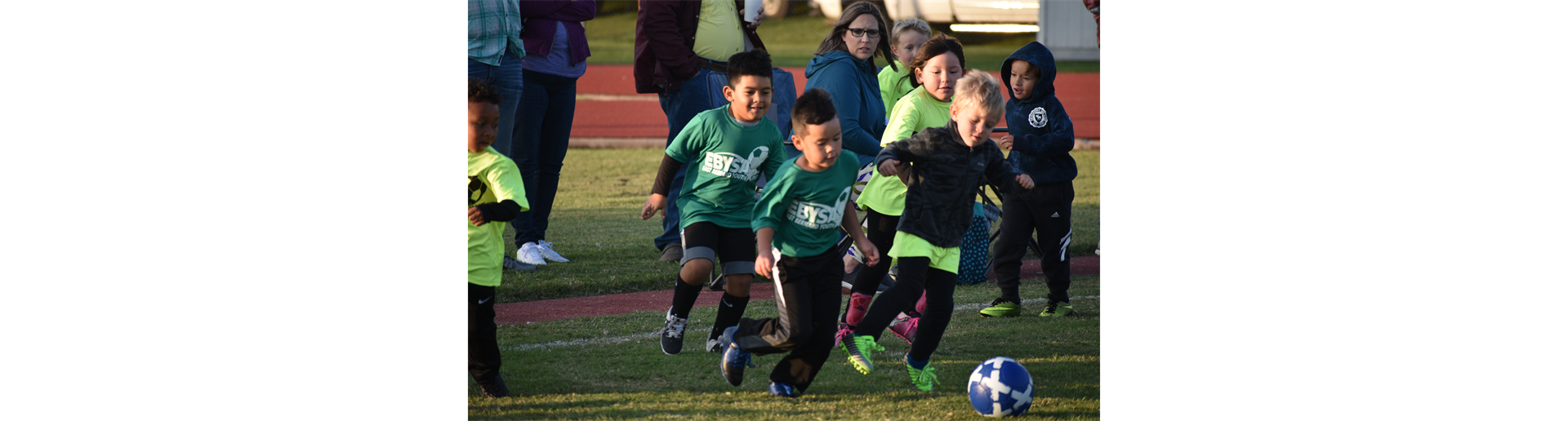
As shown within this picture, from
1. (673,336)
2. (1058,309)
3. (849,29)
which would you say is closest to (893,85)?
(849,29)

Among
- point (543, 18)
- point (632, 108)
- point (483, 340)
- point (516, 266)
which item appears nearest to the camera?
point (483, 340)

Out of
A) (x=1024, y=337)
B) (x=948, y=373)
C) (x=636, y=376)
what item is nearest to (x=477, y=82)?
(x=636, y=376)

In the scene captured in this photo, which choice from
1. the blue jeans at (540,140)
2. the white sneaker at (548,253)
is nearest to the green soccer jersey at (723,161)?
the blue jeans at (540,140)

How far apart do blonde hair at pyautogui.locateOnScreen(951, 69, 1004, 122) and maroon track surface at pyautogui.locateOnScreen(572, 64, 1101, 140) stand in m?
8.74

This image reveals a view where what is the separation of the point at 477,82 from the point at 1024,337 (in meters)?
2.53

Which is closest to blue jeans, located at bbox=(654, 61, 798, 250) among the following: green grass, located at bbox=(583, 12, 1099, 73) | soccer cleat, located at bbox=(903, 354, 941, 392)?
soccer cleat, located at bbox=(903, 354, 941, 392)

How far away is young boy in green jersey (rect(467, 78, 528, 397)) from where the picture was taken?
3434 millimetres

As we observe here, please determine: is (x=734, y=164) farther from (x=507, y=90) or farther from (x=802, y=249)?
(x=507, y=90)

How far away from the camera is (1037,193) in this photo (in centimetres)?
527

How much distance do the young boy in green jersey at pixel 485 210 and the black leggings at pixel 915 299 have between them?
127cm

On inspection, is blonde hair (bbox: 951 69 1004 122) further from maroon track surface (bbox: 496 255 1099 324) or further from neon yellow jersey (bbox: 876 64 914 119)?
neon yellow jersey (bbox: 876 64 914 119)

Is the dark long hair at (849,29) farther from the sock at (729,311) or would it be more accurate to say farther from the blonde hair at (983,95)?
the sock at (729,311)

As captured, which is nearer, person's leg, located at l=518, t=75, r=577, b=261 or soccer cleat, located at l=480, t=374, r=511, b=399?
soccer cleat, located at l=480, t=374, r=511, b=399

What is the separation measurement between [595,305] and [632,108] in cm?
1361
